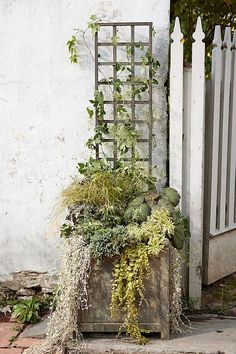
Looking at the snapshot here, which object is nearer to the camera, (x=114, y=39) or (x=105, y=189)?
(x=105, y=189)

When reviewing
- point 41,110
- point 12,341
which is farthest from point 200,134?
point 12,341

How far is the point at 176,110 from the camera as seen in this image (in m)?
4.80

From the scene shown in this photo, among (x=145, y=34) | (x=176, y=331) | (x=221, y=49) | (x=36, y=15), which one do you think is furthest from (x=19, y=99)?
(x=176, y=331)

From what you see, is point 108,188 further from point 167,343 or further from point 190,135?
point 167,343

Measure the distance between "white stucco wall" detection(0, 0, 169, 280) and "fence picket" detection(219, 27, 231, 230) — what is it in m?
0.70

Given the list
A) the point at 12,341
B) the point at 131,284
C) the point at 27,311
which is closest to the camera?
the point at 131,284

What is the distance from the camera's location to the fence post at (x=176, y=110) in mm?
4730

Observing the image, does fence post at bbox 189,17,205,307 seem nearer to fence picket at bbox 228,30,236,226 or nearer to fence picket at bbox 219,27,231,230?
fence picket at bbox 219,27,231,230

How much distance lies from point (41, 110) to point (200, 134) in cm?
121

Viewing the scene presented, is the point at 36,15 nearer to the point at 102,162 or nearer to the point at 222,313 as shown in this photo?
the point at 102,162

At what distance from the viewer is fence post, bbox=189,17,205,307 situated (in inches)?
189

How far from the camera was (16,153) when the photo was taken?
5012 mm

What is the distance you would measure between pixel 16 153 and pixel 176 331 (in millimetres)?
1807

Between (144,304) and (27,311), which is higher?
(144,304)
